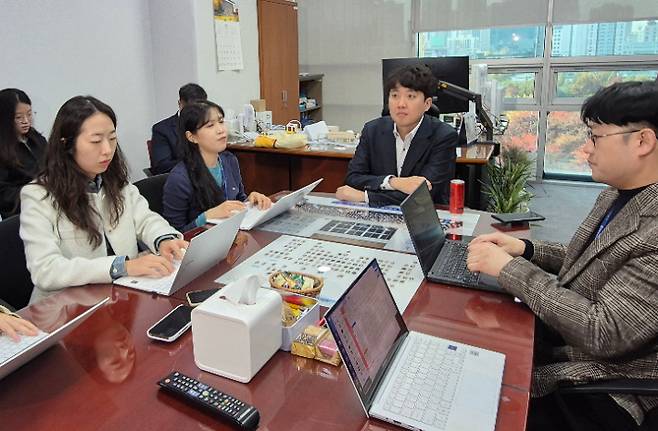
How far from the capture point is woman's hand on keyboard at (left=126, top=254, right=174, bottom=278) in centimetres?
145

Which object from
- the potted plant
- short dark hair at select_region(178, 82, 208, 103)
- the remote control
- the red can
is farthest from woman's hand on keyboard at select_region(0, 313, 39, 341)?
the potted plant

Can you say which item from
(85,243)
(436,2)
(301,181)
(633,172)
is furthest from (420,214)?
(436,2)

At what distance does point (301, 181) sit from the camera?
162 inches

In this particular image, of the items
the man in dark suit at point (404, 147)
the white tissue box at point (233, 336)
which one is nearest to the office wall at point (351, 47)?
the man in dark suit at point (404, 147)

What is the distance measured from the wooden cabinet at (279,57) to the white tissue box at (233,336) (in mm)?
4073

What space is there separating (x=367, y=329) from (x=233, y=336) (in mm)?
254

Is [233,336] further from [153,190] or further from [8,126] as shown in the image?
[8,126]

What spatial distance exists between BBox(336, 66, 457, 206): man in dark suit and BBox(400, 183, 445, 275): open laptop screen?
58 cm

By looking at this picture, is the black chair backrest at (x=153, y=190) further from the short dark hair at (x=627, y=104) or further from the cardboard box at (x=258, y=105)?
the cardboard box at (x=258, y=105)

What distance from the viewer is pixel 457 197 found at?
81.8 inches

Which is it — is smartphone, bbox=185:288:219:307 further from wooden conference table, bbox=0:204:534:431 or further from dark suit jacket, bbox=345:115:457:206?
dark suit jacket, bbox=345:115:457:206

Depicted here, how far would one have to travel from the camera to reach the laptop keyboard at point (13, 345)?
1.02 metres

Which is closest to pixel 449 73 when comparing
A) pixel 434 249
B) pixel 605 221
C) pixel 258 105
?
pixel 258 105

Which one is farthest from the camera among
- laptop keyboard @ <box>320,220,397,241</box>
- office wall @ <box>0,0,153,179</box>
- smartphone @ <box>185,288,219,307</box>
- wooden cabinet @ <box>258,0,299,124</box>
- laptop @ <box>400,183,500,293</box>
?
wooden cabinet @ <box>258,0,299,124</box>
